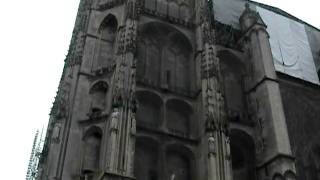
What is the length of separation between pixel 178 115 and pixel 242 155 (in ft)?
13.2

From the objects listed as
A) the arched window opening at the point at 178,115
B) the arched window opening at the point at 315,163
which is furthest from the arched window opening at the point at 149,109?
the arched window opening at the point at 315,163

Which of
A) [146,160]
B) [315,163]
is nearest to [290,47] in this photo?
[315,163]

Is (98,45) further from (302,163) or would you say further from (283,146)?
(302,163)

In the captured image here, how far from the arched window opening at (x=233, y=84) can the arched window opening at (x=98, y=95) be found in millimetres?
6857

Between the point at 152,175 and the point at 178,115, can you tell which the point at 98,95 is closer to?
the point at 178,115

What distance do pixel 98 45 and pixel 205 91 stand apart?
6257 mm

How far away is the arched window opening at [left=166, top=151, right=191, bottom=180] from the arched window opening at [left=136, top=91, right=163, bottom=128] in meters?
1.69

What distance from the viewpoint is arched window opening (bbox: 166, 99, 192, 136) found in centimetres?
2373

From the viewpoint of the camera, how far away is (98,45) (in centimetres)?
2534

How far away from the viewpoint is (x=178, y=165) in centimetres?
2256

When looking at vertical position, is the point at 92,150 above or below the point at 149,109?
below

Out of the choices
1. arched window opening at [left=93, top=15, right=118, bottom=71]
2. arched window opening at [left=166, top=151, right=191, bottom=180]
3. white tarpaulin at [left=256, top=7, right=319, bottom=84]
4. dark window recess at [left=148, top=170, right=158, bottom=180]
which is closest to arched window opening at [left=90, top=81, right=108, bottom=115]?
arched window opening at [left=93, top=15, right=118, bottom=71]

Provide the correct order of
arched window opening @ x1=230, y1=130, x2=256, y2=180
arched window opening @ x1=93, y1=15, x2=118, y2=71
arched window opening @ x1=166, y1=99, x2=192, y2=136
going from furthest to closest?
arched window opening @ x1=93, y1=15, x2=118, y2=71, arched window opening @ x1=230, y1=130, x2=256, y2=180, arched window opening @ x1=166, y1=99, x2=192, y2=136

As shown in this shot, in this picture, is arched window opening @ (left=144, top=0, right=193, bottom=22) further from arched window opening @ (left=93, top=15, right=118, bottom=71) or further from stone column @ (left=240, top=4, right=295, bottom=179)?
stone column @ (left=240, top=4, right=295, bottom=179)
